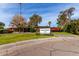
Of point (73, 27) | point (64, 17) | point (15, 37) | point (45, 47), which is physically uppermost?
point (64, 17)

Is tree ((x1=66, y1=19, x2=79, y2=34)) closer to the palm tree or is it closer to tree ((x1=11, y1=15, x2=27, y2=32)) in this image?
the palm tree

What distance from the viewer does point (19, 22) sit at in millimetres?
2982

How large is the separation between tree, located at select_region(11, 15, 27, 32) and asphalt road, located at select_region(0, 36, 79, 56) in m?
0.19

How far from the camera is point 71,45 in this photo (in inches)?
116

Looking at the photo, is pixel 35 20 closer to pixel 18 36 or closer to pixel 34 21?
pixel 34 21

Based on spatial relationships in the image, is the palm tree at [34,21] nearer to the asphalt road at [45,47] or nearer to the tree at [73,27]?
the asphalt road at [45,47]

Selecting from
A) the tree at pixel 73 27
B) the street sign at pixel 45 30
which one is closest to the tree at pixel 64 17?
the tree at pixel 73 27

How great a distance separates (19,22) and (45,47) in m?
0.43

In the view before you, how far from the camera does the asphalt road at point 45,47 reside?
291 centimetres

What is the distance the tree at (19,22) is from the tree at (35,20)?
0.09 m

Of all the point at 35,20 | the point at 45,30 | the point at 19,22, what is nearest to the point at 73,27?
the point at 45,30

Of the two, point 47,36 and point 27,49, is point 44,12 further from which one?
point 27,49

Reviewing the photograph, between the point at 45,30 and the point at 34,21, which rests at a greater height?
the point at 34,21

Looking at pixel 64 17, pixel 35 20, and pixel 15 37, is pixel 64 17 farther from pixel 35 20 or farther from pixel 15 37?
pixel 15 37
